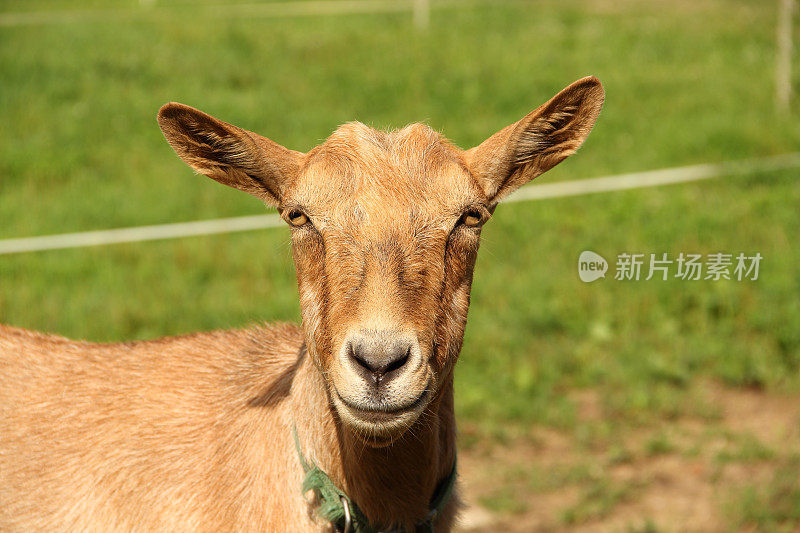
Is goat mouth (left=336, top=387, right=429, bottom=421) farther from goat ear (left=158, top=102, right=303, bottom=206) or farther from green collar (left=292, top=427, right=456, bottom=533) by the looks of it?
goat ear (left=158, top=102, right=303, bottom=206)

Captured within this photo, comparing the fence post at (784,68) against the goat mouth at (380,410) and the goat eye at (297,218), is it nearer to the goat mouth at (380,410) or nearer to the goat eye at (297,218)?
the goat eye at (297,218)

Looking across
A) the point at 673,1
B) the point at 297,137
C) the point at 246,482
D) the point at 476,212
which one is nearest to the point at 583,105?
the point at 476,212

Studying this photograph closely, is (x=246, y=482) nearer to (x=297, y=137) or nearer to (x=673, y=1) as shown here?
(x=297, y=137)

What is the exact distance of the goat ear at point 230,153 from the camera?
3.19m

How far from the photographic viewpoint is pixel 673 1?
17.2 m

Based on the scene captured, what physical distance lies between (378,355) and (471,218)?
0.74m

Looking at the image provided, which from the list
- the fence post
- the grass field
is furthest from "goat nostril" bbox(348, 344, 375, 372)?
the fence post

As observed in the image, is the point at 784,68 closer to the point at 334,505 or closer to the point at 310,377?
the point at 310,377

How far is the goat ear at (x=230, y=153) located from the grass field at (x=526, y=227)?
267cm

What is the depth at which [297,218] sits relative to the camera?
10.1 feet

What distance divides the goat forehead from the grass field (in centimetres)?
264

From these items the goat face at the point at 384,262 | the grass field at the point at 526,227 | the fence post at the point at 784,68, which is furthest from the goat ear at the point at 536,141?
the fence post at the point at 784,68

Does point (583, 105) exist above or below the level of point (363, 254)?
above

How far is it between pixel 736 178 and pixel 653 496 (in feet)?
16.1
